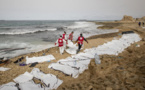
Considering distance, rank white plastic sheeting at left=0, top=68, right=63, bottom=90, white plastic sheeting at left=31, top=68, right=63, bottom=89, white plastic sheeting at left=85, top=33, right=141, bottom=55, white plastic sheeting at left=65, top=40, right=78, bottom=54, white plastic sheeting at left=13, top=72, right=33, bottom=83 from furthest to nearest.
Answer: white plastic sheeting at left=65, top=40, right=78, bottom=54, white plastic sheeting at left=85, top=33, right=141, bottom=55, white plastic sheeting at left=13, top=72, right=33, bottom=83, white plastic sheeting at left=31, top=68, right=63, bottom=89, white plastic sheeting at left=0, top=68, right=63, bottom=90

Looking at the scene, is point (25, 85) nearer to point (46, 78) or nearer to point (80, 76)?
point (46, 78)

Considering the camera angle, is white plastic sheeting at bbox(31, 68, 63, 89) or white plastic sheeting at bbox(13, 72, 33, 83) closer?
white plastic sheeting at bbox(31, 68, 63, 89)

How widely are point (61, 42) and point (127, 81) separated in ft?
15.6

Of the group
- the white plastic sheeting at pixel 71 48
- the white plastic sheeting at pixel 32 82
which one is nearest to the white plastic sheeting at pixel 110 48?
the white plastic sheeting at pixel 71 48

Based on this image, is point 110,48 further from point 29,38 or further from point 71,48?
point 29,38

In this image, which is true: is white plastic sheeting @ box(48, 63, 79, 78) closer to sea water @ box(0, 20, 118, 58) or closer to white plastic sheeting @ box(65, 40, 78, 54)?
white plastic sheeting @ box(65, 40, 78, 54)

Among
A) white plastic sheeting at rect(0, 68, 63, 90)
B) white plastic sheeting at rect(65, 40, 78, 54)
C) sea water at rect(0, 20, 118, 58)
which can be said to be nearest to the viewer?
white plastic sheeting at rect(0, 68, 63, 90)

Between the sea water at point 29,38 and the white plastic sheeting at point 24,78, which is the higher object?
the sea water at point 29,38

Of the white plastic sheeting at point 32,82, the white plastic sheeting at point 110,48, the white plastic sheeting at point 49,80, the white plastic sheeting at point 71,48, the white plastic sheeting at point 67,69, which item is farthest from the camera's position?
the white plastic sheeting at point 71,48

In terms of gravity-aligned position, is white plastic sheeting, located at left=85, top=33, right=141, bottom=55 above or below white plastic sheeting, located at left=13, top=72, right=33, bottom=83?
above

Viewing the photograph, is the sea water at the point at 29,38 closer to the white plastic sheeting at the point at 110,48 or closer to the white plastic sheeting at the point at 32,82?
the white plastic sheeting at the point at 32,82

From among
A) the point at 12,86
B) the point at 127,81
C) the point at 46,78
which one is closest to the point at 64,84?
the point at 46,78

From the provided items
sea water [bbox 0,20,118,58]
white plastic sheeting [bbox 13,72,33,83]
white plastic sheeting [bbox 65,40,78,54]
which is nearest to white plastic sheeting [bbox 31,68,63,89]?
white plastic sheeting [bbox 13,72,33,83]

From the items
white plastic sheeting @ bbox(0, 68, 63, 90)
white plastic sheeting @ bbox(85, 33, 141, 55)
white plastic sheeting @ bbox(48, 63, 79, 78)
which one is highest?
white plastic sheeting @ bbox(85, 33, 141, 55)
